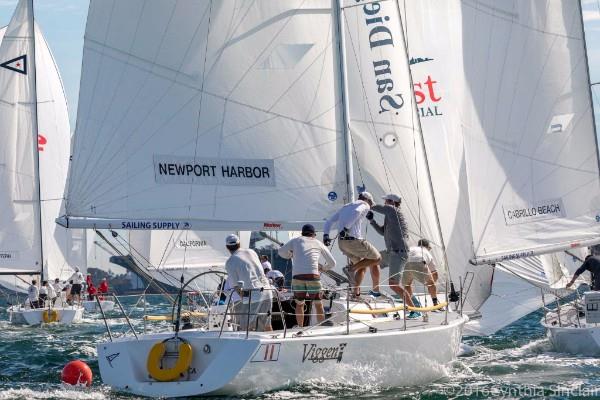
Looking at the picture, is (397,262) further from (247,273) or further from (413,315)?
(247,273)

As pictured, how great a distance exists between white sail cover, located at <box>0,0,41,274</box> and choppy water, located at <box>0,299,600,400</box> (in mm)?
12620

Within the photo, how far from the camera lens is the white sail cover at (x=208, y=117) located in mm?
16938

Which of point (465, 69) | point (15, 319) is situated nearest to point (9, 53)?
point (15, 319)

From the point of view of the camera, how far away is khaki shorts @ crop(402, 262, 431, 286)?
16719 mm

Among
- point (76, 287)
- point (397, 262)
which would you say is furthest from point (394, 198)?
point (76, 287)

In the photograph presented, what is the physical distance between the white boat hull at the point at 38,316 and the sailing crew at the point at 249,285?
20.2 meters

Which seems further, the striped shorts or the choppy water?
the striped shorts

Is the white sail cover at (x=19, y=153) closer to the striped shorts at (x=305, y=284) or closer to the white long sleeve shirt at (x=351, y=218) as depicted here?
the white long sleeve shirt at (x=351, y=218)

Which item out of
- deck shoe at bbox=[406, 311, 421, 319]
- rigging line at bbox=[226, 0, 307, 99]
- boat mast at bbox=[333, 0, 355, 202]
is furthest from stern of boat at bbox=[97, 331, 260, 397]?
rigging line at bbox=[226, 0, 307, 99]

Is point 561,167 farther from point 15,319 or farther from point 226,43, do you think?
point 15,319

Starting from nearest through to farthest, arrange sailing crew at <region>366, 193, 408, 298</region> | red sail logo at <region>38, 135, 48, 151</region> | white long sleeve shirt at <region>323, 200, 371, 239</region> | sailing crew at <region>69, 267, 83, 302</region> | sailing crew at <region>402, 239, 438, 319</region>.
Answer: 1. white long sleeve shirt at <region>323, 200, 371, 239</region>
2. sailing crew at <region>366, 193, 408, 298</region>
3. sailing crew at <region>402, 239, 438, 319</region>
4. sailing crew at <region>69, 267, 83, 302</region>
5. red sail logo at <region>38, 135, 48, 151</region>

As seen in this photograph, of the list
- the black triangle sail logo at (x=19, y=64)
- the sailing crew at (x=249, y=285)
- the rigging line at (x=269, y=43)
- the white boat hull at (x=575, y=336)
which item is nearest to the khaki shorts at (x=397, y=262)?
the sailing crew at (x=249, y=285)

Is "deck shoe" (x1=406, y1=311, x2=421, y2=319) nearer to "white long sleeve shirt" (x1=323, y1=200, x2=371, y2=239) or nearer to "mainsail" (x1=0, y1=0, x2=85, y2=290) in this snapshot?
"white long sleeve shirt" (x1=323, y1=200, x2=371, y2=239)

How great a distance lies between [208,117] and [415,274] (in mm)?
3638
